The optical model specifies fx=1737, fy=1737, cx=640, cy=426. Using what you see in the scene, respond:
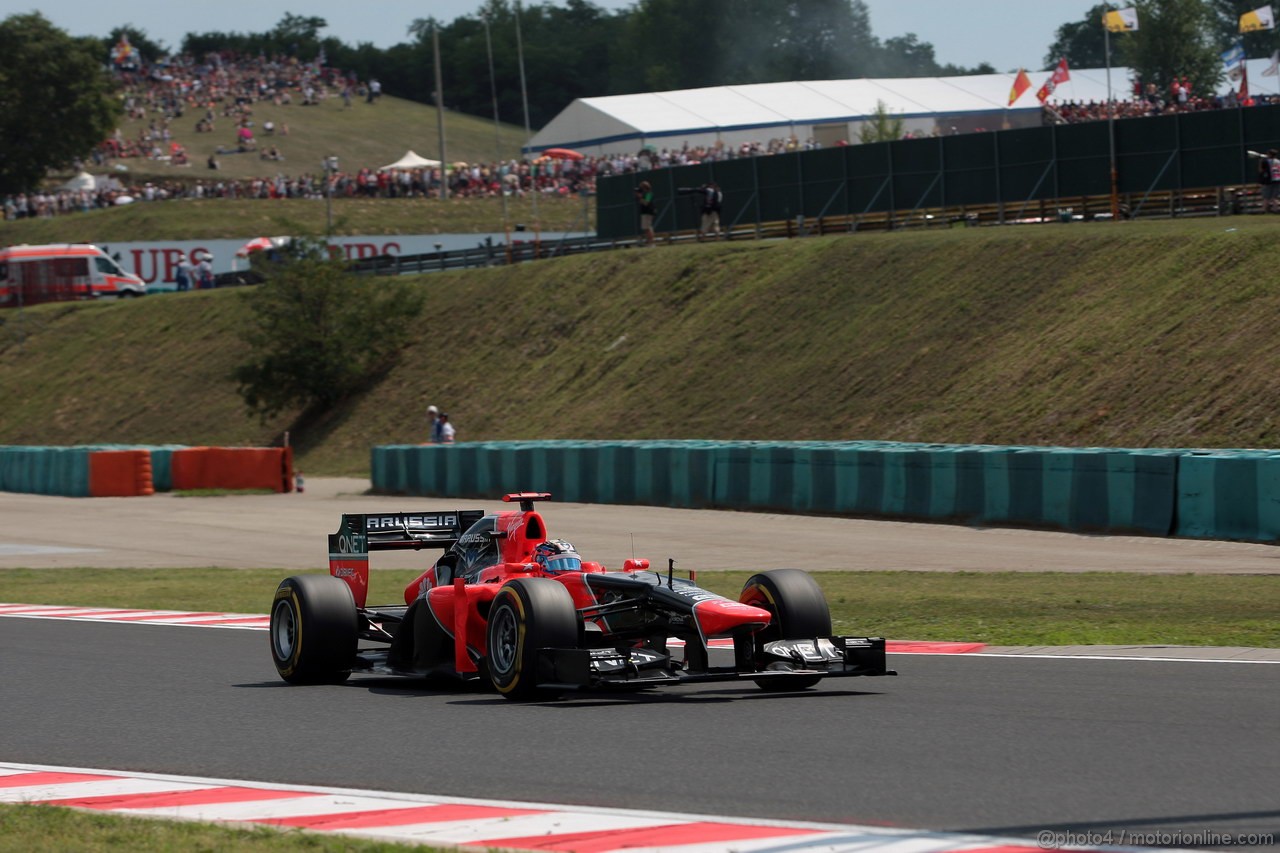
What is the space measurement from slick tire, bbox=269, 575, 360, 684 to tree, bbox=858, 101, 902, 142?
5686 centimetres

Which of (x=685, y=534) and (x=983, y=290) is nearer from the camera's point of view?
(x=685, y=534)

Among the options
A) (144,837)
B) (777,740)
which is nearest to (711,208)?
(777,740)

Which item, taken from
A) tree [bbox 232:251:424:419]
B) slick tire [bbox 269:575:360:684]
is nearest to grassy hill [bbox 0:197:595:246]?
tree [bbox 232:251:424:419]

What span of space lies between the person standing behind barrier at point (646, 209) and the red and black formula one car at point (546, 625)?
112 feet

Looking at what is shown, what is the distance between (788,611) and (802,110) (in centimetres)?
7031

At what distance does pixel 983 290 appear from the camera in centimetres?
3656

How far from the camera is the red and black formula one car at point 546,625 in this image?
396 inches

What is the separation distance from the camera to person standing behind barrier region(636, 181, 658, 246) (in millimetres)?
45875

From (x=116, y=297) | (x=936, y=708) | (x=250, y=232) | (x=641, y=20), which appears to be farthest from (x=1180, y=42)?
(x=936, y=708)

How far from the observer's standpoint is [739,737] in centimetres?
871

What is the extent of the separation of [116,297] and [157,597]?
49344 millimetres

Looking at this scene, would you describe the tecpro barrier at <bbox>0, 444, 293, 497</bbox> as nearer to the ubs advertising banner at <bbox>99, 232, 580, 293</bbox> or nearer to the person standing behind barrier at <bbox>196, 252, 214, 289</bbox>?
the person standing behind barrier at <bbox>196, 252, 214, 289</bbox>

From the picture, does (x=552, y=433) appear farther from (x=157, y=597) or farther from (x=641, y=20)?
(x=641, y=20)

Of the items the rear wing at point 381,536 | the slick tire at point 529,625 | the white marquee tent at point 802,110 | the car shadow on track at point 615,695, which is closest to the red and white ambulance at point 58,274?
the white marquee tent at point 802,110
